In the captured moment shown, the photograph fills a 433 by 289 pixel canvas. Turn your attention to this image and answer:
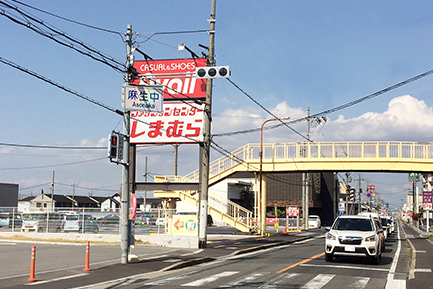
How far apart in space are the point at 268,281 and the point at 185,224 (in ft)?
42.3

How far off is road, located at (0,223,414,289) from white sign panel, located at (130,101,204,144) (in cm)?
900

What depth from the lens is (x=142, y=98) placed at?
1702 centimetres

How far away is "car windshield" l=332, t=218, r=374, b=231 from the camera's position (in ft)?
59.3

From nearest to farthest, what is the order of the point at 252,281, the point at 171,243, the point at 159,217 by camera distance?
the point at 252,281
the point at 171,243
the point at 159,217

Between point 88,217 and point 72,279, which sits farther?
point 88,217

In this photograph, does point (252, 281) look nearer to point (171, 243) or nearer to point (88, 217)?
point (171, 243)

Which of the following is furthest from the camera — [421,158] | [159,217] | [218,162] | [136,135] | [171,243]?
[218,162]

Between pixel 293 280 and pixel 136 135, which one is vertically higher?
pixel 136 135

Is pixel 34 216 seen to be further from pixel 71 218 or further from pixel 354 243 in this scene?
pixel 354 243

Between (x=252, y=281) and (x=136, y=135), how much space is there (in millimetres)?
18204

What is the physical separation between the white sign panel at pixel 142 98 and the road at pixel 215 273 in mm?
5475

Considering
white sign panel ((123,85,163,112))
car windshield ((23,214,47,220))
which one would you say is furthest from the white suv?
car windshield ((23,214,47,220))

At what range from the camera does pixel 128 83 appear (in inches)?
680

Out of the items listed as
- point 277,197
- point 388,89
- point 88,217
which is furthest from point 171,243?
point 277,197
